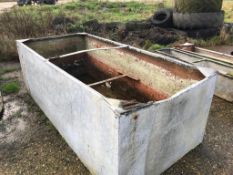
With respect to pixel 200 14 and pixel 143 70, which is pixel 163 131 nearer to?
pixel 143 70

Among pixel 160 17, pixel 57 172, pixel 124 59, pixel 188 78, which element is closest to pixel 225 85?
pixel 188 78

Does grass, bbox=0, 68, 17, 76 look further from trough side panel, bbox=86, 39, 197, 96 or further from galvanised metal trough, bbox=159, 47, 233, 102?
galvanised metal trough, bbox=159, 47, 233, 102

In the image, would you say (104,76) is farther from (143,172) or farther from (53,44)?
(143,172)

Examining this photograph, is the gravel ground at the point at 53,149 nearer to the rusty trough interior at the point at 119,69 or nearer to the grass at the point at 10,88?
the grass at the point at 10,88

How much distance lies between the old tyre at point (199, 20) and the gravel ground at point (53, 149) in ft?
14.0

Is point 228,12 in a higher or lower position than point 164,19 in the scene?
lower

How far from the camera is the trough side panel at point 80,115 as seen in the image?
173 centimetres

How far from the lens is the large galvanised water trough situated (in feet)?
5.51

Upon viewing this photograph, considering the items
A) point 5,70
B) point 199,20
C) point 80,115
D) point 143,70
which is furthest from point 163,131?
point 199,20

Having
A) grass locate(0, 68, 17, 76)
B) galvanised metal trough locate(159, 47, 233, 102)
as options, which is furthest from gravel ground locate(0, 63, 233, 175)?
grass locate(0, 68, 17, 76)

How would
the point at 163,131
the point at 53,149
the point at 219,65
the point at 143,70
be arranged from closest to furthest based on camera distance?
1. the point at 163,131
2. the point at 53,149
3. the point at 143,70
4. the point at 219,65

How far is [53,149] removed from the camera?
262 centimetres

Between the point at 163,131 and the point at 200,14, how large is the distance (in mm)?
5993

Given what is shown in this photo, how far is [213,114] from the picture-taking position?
10.7 ft
